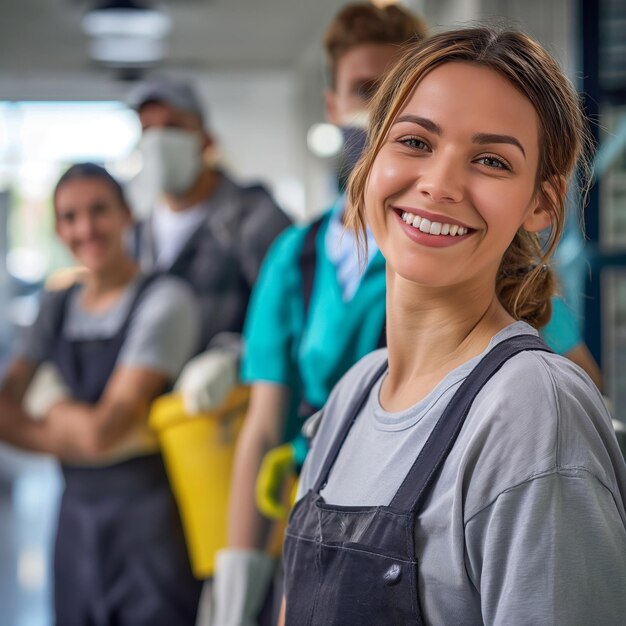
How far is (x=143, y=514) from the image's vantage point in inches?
89.1

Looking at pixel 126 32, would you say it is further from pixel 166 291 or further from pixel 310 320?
pixel 310 320

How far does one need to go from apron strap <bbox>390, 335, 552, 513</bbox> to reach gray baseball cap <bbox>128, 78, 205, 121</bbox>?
87.0 inches

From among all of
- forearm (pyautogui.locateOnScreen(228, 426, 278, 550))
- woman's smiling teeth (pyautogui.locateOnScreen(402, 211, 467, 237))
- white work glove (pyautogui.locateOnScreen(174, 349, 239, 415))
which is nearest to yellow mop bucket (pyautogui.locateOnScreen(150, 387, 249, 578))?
white work glove (pyautogui.locateOnScreen(174, 349, 239, 415))

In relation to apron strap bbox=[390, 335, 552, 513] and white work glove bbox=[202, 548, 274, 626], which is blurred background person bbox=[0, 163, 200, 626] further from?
apron strap bbox=[390, 335, 552, 513]

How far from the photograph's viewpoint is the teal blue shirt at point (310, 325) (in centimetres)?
142

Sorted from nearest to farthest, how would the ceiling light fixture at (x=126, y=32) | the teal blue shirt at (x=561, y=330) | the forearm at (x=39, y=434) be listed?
the teal blue shirt at (x=561, y=330)
the forearm at (x=39, y=434)
the ceiling light fixture at (x=126, y=32)

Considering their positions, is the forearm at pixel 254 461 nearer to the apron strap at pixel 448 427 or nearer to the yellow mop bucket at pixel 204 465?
the yellow mop bucket at pixel 204 465

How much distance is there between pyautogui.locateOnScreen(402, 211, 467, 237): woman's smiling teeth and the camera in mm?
834

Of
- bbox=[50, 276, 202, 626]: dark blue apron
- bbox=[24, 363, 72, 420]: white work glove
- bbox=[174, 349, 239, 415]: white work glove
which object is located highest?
bbox=[174, 349, 239, 415]: white work glove

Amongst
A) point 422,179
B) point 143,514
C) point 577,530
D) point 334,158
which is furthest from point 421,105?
point 334,158

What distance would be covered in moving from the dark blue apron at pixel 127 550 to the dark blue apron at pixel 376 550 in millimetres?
1399

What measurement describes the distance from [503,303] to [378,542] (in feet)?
0.94

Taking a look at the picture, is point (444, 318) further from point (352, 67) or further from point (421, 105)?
point (352, 67)

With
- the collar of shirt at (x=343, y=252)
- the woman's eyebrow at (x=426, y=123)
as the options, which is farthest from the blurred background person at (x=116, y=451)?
the woman's eyebrow at (x=426, y=123)
